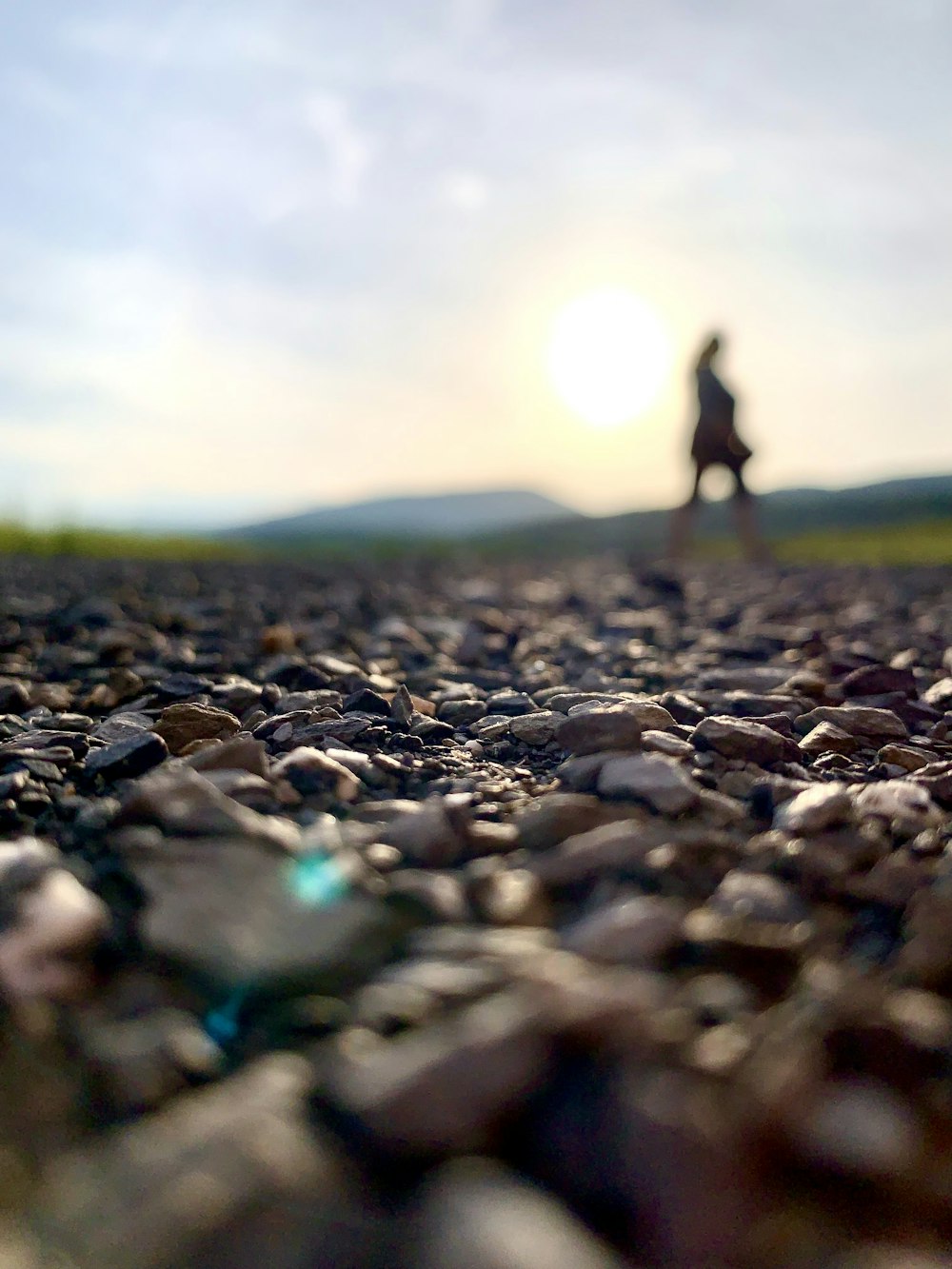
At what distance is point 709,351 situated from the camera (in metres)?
12.3

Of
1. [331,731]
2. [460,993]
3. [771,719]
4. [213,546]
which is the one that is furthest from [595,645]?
[213,546]

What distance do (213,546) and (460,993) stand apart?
17.8 meters

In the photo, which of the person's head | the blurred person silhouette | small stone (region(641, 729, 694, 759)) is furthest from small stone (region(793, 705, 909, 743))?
the person's head

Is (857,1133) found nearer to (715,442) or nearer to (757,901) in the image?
(757,901)

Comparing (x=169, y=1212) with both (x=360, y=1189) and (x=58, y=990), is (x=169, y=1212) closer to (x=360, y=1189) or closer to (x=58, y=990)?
(x=360, y=1189)

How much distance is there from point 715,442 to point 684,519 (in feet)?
3.62

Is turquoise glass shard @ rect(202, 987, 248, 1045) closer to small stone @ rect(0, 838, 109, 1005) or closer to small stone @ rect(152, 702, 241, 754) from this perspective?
small stone @ rect(0, 838, 109, 1005)

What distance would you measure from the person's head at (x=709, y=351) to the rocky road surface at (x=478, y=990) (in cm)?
1009

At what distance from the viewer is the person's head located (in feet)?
40.3

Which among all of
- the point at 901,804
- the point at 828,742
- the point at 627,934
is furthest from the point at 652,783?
the point at 828,742

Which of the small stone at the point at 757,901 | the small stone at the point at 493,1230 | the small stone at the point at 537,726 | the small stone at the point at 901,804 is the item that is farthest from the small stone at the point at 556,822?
the small stone at the point at 493,1230

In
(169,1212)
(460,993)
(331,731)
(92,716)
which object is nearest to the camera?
(169,1212)

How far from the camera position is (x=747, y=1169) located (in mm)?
1085

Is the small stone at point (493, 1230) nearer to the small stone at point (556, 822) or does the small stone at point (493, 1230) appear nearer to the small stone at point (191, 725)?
the small stone at point (556, 822)
